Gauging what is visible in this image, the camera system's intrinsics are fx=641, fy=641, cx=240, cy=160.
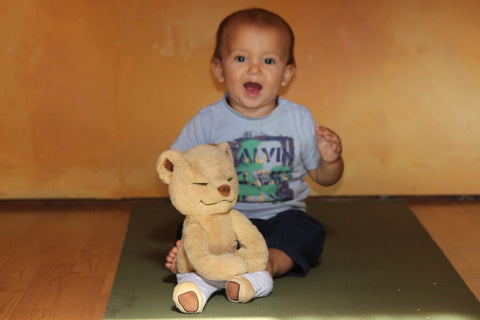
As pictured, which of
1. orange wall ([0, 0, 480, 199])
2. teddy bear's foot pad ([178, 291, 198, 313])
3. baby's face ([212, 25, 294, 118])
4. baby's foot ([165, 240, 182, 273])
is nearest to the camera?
teddy bear's foot pad ([178, 291, 198, 313])

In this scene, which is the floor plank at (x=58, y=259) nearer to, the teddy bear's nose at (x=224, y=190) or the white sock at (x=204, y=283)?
the white sock at (x=204, y=283)

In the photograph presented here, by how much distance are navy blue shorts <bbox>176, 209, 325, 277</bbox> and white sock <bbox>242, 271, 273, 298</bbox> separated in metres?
0.15

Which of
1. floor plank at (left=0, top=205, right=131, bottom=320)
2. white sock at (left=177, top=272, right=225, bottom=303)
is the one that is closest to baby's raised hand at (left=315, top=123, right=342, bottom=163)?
white sock at (left=177, top=272, right=225, bottom=303)

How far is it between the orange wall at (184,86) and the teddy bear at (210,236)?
0.82m

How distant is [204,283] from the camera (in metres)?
1.29

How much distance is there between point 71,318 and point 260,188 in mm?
555

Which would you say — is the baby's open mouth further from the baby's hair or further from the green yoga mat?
the green yoga mat

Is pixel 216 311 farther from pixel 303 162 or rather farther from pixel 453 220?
pixel 453 220

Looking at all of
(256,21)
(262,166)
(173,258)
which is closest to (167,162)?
(173,258)

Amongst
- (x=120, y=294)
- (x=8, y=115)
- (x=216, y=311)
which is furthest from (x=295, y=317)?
(x=8, y=115)

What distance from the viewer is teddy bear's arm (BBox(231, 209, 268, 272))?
4.27ft

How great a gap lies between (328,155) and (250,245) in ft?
1.26

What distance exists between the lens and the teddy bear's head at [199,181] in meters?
1.27

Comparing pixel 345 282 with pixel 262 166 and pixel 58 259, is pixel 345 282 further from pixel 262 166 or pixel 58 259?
pixel 58 259
